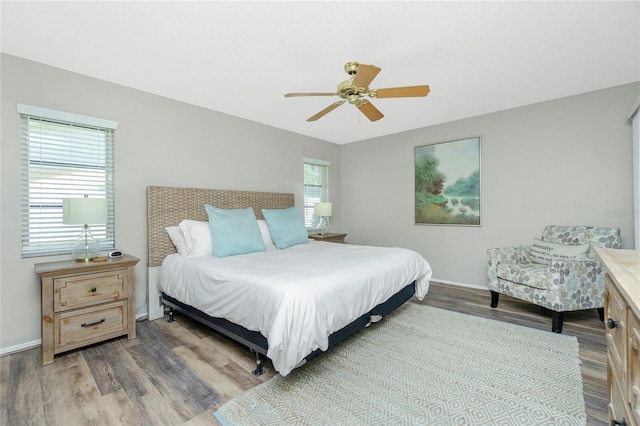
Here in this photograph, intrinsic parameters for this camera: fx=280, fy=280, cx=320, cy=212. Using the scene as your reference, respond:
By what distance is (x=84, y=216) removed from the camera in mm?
2338

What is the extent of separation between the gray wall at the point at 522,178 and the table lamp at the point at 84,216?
4140 mm

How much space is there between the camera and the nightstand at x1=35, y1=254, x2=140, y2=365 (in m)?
2.19

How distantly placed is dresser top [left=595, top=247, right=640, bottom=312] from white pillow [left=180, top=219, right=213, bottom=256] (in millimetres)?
3087

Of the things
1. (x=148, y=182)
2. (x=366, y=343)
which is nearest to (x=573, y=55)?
(x=366, y=343)

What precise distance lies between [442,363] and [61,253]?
3495 millimetres

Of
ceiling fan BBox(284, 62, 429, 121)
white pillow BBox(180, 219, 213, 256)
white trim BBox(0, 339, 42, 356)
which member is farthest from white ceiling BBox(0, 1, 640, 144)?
white trim BBox(0, 339, 42, 356)

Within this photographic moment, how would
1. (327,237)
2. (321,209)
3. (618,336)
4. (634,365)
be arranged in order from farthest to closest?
(321,209), (327,237), (618,336), (634,365)

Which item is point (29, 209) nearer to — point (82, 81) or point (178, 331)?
point (82, 81)

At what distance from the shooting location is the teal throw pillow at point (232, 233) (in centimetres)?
303

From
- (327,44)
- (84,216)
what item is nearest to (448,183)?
(327,44)

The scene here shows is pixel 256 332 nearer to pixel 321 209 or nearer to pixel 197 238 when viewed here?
pixel 197 238

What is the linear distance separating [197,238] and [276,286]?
1.61 meters

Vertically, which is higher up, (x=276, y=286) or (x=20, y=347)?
(x=276, y=286)

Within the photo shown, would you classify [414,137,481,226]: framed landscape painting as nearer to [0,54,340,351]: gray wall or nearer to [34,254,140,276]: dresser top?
[0,54,340,351]: gray wall
